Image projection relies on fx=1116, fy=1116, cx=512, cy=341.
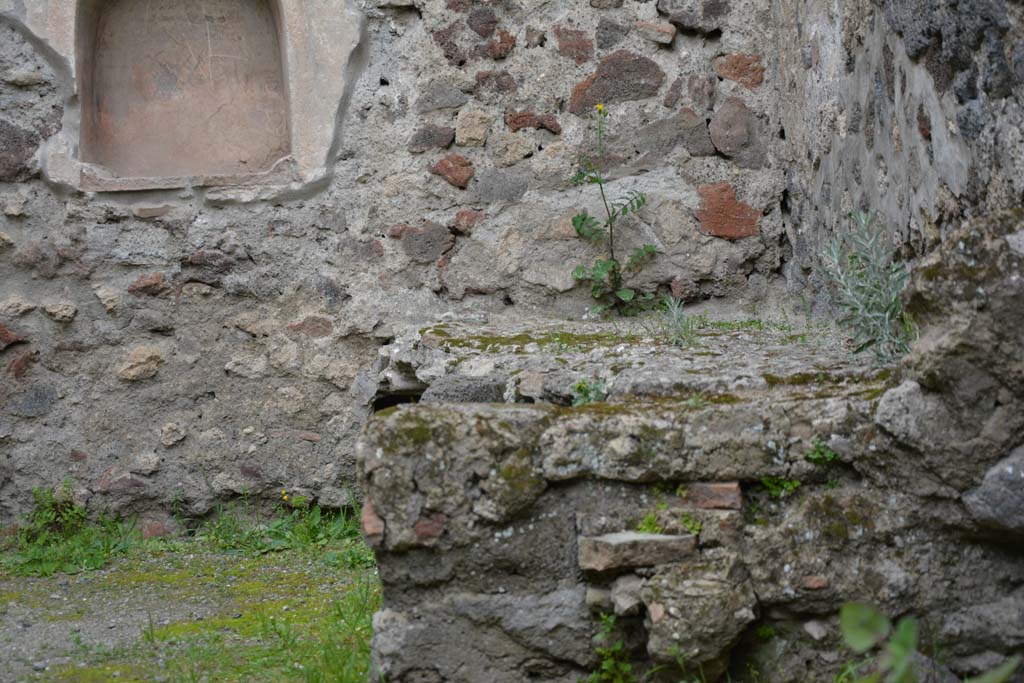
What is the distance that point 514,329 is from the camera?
3451mm

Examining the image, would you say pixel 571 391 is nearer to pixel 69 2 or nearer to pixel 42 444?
pixel 42 444

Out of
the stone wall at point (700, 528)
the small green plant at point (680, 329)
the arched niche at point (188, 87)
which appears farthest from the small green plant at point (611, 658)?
the arched niche at point (188, 87)

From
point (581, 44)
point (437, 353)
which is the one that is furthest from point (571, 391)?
point (581, 44)

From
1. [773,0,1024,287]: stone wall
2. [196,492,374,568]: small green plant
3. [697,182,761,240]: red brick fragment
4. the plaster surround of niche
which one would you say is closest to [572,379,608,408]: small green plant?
[773,0,1024,287]: stone wall

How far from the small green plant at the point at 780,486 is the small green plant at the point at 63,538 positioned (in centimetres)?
263

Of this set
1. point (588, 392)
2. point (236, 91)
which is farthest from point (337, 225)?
point (588, 392)

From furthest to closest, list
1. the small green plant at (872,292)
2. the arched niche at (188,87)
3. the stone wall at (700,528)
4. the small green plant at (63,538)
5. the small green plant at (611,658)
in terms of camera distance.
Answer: the arched niche at (188,87)
the small green plant at (63,538)
the small green plant at (872,292)
the small green plant at (611,658)
the stone wall at (700,528)

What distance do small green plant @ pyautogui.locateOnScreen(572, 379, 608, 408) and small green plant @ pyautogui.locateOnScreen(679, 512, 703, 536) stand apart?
0.50m

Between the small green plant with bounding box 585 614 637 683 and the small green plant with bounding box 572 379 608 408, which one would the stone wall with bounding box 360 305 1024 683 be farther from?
the small green plant with bounding box 572 379 608 408

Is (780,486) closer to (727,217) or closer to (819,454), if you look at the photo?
(819,454)

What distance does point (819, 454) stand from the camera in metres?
2.06

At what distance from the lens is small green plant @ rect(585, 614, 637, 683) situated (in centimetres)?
207

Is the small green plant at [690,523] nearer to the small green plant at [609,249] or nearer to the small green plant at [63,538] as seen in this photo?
the small green plant at [609,249]

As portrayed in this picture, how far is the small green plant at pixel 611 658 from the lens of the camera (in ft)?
6.80
